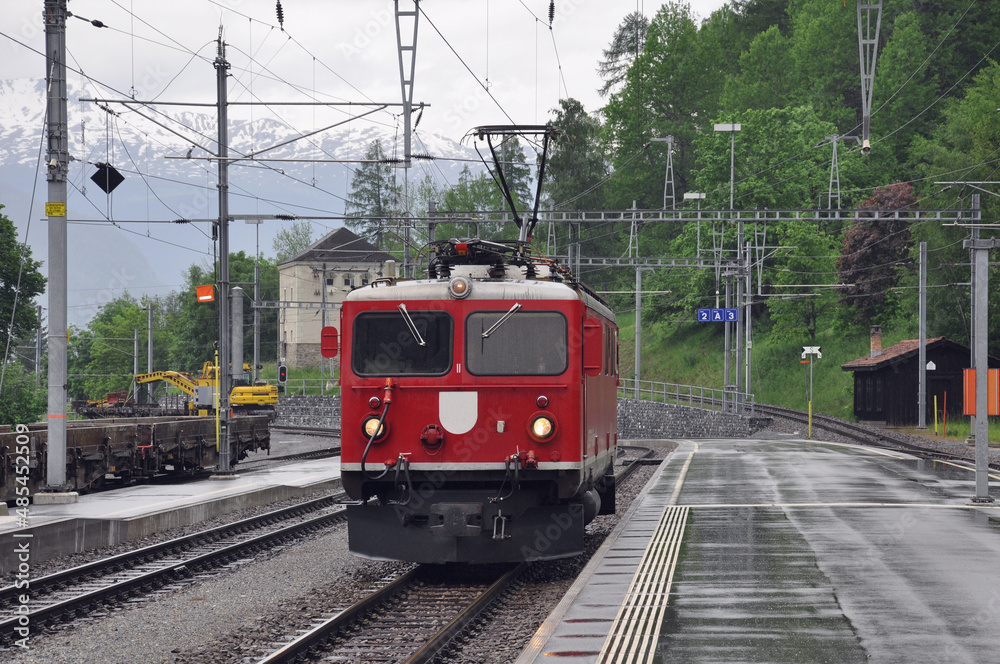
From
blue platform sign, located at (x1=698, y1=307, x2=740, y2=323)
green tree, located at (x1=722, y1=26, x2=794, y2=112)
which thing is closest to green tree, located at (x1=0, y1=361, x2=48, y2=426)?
blue platform sign, located at (x1=698, y1=307, x2=740, y2=323)

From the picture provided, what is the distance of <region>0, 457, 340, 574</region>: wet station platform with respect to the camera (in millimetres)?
13036

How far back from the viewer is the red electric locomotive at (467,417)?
10.8m

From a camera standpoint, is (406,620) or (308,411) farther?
(308,411)

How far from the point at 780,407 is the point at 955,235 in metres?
11.7

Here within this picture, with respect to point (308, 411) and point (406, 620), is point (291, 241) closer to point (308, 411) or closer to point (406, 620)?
point (308, 411)

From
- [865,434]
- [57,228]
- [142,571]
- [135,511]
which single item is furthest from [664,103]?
[142,571]

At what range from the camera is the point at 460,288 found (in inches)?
437

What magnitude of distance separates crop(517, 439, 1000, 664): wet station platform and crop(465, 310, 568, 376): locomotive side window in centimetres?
212

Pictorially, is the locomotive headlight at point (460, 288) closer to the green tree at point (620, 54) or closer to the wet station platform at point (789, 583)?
the wet station platform at point (789, 583)

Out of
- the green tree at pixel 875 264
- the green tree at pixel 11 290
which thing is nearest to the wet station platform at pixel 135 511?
the green tree at pixel 11 290

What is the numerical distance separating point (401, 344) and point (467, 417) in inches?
40.8

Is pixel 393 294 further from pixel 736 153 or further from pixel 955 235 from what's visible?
pixel 736 153

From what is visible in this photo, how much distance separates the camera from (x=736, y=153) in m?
63.4

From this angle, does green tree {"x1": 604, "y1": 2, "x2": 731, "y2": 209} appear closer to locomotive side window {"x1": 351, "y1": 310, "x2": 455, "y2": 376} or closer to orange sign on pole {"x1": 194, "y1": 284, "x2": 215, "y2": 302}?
orange sign on pole {"x1": 194, "y1": 284, "x2": 215, "y2": 302}
